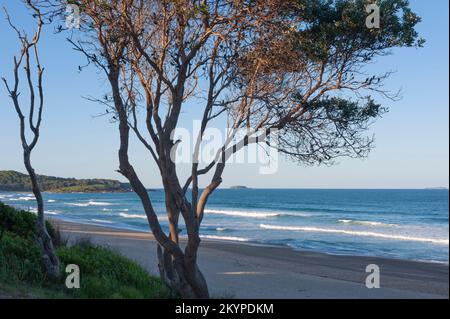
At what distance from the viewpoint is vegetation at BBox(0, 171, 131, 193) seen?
24.7m

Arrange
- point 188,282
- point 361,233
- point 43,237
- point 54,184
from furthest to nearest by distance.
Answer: point 54,184 → point 361,233 → point 43,237 → point 188,282

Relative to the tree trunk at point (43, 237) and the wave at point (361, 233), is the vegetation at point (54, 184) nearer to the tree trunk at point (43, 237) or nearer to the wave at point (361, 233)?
the wave at point (361, 233)

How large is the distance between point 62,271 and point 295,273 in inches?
413

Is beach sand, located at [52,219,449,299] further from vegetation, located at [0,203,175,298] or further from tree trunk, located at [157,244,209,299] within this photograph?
tree trunk, located at [157,244,209,299]

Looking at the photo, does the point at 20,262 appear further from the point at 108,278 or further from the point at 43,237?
the point at 108,278

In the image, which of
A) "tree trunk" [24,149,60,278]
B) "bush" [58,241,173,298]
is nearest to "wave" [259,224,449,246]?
"bush" [58,241,173,298]

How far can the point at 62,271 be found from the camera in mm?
8195

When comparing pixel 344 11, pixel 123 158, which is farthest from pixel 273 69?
pixel 123 158

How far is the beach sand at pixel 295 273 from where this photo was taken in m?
13.2

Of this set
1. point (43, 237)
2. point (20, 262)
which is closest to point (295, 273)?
point (20, 262)

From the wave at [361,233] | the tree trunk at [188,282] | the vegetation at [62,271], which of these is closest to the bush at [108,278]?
the vegetation at [62,271]

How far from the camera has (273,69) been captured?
8406mm

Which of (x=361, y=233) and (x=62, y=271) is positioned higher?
(x=62, y=271)
